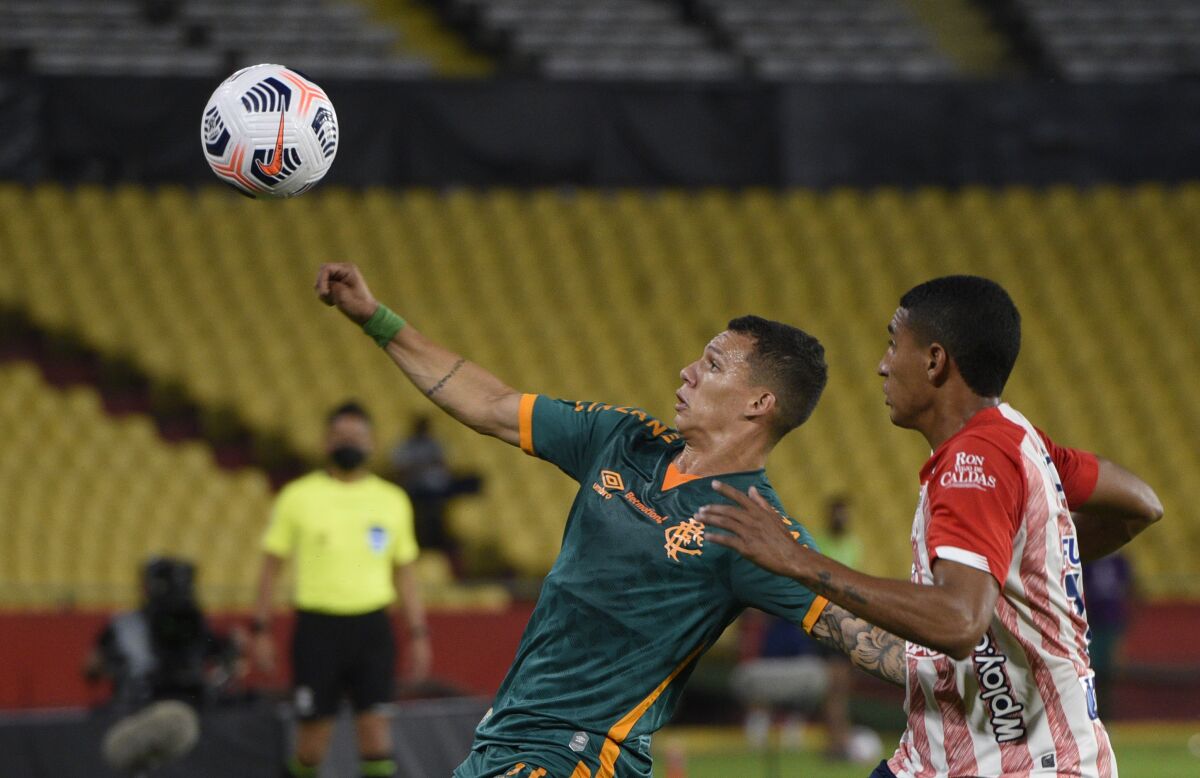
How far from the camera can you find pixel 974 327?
3.68 metres

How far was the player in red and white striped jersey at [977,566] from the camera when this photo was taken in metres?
3.34

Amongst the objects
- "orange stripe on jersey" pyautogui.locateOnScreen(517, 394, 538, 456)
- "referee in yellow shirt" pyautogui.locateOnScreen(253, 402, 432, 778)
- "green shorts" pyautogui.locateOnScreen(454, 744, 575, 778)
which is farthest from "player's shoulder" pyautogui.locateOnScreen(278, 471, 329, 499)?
"green shorts" pyautogui.locateOnScreen(454, 744, 575, 778)

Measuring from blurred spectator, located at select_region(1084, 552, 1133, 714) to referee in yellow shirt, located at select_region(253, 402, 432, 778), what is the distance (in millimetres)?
5703

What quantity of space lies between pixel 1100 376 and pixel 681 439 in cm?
1180

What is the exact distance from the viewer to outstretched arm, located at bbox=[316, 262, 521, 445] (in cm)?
455

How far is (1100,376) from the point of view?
15430 mm

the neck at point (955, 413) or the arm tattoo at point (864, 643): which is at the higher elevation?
the neck at point (955, 413)

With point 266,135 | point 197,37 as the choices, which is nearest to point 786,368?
point 266,135

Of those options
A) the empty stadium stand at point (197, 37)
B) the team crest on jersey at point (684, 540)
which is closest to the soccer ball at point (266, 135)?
the team crest on jersey at point (684, 540)

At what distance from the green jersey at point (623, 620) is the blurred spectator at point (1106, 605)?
857 centimetres

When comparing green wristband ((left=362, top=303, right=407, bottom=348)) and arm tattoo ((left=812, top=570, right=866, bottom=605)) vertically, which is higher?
green wristband ((left=362, top=303, right=407, bottom=348))

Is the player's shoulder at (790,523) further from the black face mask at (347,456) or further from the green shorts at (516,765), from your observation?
the black face mask at (347,456)

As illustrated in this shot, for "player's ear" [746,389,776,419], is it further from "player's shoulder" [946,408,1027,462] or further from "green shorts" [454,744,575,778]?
"green shorts" [454,744,575,778]

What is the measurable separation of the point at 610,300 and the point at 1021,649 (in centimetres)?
1186
